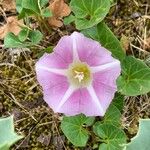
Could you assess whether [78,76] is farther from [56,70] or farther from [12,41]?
[12,41]

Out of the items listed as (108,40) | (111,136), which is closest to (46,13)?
(108,40)

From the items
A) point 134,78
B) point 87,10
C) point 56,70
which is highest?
point 87,10

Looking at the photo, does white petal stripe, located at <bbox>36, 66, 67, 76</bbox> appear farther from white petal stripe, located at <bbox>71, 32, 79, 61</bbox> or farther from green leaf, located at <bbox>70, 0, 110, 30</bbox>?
green leaf, located at <bbox>70, 0, 110, 30</bbox>

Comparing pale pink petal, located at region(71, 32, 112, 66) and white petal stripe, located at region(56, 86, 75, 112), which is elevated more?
pale pink petal, located at region(71, 32, 112, 66)

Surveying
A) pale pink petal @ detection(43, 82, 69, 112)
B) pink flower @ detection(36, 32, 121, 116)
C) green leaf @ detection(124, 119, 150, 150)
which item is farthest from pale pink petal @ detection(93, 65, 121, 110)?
green leaf @ detection(124, 119, 150, 150)

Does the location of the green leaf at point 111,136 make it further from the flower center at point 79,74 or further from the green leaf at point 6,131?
the green leaf at point 6,131

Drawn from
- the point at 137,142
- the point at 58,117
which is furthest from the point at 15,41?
the point at 137,142

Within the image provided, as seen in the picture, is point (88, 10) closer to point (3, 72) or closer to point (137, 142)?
point (3, 72)
